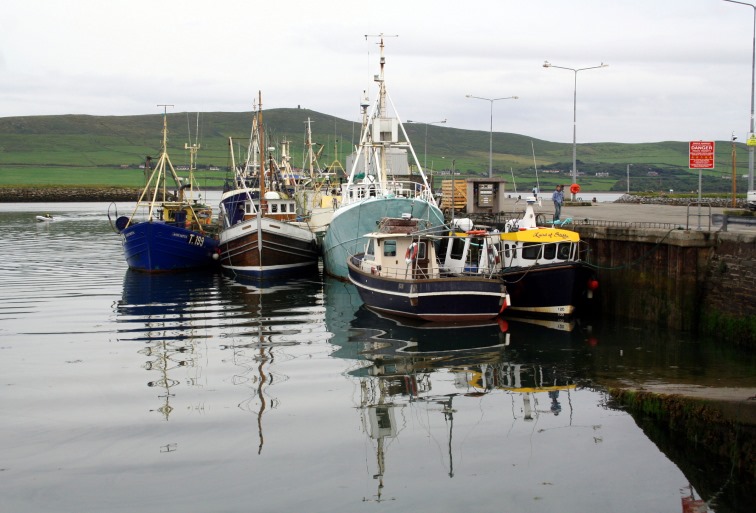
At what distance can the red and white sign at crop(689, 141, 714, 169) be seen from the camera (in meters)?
23.3

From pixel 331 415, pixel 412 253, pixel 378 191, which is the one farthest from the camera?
pixel 378 191

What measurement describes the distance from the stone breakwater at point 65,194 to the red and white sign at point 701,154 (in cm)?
12566

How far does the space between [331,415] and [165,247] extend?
2790cm

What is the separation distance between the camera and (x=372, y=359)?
2116 cm

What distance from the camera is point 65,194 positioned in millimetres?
145000

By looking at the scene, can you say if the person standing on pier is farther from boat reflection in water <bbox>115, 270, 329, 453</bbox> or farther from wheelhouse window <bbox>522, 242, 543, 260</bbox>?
boat reflection in water <bbox>115, 270, 329, 453</bbox>

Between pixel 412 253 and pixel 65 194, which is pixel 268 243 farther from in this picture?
pixel 65 194

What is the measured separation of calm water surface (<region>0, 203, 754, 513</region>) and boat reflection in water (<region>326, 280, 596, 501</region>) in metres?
0.06

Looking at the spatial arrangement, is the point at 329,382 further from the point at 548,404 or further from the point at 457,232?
the point at 457,232

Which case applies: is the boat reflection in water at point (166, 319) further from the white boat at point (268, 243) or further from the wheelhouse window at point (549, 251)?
the wheelhouse window at point (549, 251)

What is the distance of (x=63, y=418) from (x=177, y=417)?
208cm

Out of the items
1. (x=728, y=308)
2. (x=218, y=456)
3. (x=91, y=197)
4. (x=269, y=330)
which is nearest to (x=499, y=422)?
(x=218, y=456)

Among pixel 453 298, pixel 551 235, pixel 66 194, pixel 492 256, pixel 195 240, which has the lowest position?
pixel 453 298

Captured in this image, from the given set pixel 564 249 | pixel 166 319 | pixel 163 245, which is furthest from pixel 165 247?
pixel 564 249
